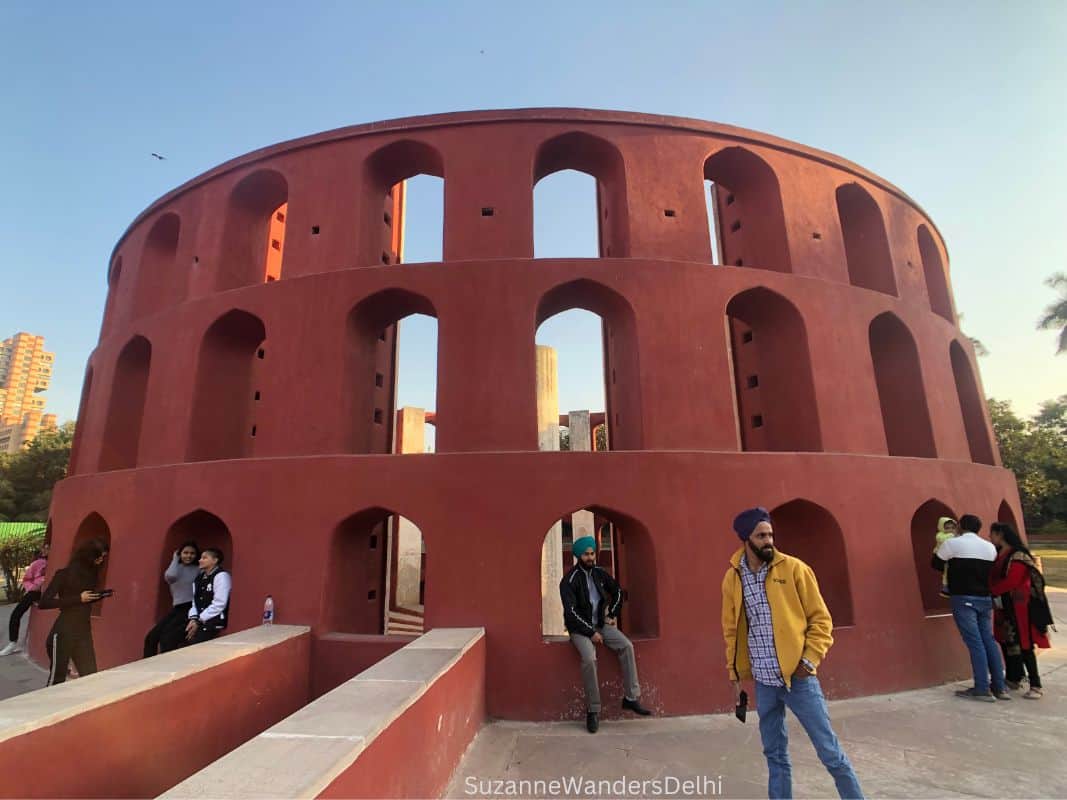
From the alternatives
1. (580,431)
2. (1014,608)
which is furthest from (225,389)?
(1014,608)

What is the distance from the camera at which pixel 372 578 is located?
9.45 m

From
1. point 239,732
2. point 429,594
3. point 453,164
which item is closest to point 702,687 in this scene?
point 429,594

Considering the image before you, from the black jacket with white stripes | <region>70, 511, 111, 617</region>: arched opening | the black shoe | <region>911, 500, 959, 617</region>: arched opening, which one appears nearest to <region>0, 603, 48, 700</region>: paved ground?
<region>70, 511, 111, 617</region>: arched opening

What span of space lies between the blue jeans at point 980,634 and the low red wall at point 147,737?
6884mm

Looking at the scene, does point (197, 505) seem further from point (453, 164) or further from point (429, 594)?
point (453, 164)

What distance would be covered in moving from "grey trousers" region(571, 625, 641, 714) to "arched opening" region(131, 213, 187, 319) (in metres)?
9.24

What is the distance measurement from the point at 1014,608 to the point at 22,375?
148290mm

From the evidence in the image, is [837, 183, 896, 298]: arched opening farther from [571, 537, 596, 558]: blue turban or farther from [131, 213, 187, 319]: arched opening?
[131, 213, 187, 319]: arched opening

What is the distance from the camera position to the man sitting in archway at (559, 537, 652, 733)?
535cm

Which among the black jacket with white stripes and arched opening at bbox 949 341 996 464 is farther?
arched opening at bbox 949 341 996 464

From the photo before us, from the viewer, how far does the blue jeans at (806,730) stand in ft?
9.68

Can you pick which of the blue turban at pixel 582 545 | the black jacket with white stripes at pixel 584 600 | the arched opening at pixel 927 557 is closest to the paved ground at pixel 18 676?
the black jacket with white stripes at pixel 584 600

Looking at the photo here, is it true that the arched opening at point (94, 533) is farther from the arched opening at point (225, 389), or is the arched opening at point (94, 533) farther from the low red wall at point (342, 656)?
the low red wall at point (342, 656)

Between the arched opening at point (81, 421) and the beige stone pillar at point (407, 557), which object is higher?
the arched opening at point (81, 421)
